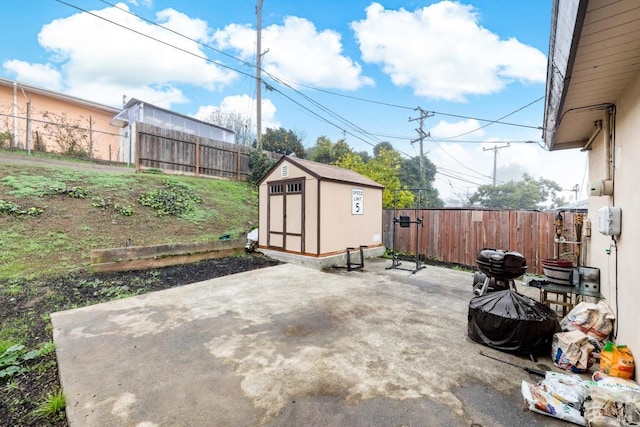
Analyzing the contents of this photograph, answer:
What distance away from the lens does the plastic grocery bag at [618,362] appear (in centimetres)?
192

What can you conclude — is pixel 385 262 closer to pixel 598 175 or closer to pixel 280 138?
pixel 598 175

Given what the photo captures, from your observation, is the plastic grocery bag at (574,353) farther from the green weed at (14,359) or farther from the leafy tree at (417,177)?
the leafy tree at (417,177)

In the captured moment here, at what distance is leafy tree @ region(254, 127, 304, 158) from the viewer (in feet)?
57.5

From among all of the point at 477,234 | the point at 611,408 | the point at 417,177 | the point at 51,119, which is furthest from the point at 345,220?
the point at 417,177

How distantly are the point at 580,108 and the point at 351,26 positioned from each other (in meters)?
10.1

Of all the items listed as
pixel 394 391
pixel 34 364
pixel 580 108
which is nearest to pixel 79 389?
pixel 34 364

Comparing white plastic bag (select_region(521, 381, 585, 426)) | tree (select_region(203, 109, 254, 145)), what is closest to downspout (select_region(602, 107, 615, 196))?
white plastic bag (select_region(521, 381, 585, 426))

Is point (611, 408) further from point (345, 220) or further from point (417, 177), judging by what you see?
point (417, 177)

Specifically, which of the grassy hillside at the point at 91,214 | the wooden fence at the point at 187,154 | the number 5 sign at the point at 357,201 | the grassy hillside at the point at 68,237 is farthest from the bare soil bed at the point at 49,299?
the wooden fence at the point at 187,154

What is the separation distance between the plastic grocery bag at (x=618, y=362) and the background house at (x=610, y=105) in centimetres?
8

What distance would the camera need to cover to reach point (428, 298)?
4.27 meters

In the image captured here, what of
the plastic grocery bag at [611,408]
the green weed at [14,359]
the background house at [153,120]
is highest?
the background house at [153,120]

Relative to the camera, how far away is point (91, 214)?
6.81 meters

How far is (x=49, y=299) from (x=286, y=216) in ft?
15.5
